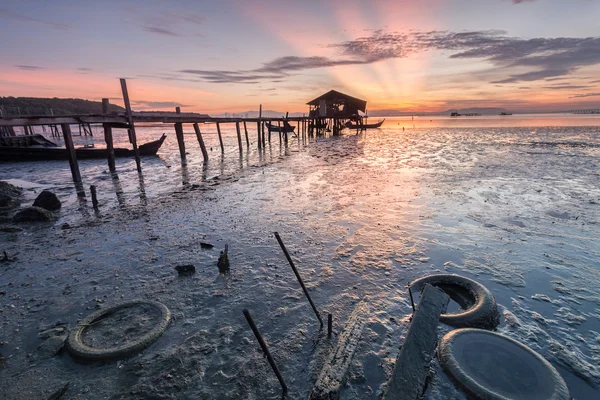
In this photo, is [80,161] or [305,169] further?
[80,161]

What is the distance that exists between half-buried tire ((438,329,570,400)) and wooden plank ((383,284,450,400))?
336mm

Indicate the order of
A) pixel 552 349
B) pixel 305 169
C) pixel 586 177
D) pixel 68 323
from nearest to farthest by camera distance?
1. pixel 552 349
2. pixel 68 323
3. pixel 586 177
4. pixel 305 169

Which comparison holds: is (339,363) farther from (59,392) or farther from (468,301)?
(59,392)

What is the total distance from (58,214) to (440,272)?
12.3 metres

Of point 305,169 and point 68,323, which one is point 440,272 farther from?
point 305,169

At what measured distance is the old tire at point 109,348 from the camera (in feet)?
12.2

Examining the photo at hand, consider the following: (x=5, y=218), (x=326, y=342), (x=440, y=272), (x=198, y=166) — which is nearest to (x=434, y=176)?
(x=440, y=272)

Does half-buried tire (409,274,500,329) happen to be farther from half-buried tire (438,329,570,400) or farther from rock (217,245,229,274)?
rock (217,245,229,274)

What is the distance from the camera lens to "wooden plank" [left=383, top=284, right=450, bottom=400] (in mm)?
2908

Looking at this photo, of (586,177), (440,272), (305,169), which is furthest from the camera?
(305,169)

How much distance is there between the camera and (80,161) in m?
22.4

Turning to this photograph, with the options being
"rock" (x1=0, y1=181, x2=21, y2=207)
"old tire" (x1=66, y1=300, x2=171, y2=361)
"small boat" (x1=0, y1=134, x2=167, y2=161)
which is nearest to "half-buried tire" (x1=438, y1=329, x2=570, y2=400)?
"old tire" (x1=66, y1=300, x2=171, y2=361)

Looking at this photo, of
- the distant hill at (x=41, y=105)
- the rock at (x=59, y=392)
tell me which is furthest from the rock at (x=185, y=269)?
the distant hill at (x=41, y=105)

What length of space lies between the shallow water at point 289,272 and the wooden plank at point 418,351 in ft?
1.36
